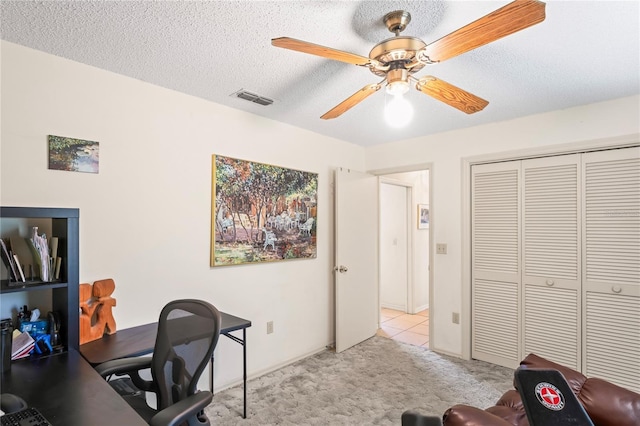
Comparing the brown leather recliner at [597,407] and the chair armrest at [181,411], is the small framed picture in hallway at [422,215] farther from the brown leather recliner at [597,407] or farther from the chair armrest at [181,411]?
the chair armrest at [181,411]

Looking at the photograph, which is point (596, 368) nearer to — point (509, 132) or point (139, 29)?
point (509, 132)

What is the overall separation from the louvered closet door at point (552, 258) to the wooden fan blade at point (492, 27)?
2.13m

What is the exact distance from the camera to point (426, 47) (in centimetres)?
148

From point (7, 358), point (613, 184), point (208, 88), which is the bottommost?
point (7, 358)

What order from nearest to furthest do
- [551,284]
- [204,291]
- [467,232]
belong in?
1. [204,291]
2. [551,284]
3. [467,232]

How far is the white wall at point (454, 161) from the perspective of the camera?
2957 millimetres

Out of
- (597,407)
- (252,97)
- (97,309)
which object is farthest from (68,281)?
(597,407)

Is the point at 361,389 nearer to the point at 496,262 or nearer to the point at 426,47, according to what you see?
the point at 496,262

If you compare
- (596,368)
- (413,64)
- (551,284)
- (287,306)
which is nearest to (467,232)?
(551,284)

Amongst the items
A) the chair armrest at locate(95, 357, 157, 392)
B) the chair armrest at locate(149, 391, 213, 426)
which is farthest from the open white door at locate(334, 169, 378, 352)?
the chair armrest at locate(149, 391, 213, 426)

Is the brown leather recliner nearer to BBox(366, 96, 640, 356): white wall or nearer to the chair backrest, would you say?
the chair backrest

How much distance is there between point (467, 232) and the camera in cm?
344

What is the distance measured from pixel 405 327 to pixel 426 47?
12.7ft

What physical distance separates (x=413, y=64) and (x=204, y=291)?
7.24 feet
